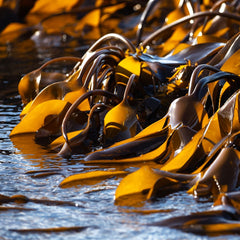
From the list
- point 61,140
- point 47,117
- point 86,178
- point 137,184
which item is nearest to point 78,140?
point 61,140

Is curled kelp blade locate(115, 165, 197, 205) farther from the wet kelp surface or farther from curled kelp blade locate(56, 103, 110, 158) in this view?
curled kelp blade locate(56, 103, 110, 158)

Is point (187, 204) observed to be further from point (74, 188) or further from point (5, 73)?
point (5, 73)

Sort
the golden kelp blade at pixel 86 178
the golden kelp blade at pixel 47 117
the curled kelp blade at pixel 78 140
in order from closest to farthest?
the golden kelp blade at pixel 86 178 < the curled kelp blade at pixel 78 140 < the golden kelp blade at pixel 47 117

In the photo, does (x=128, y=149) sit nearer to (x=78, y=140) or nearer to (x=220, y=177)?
(x=78, y=140)

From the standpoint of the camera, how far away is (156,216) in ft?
3.81

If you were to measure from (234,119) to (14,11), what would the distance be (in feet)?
10.8

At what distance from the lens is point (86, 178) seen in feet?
4.55

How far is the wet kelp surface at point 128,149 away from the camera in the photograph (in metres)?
1.15

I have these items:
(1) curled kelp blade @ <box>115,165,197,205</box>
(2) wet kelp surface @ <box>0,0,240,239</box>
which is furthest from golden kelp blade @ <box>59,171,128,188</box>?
(1) curled kelp blade @ <box>115,165,197,205</box>

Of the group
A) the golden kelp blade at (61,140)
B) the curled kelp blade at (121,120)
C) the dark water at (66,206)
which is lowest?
the dark water at (66,206)

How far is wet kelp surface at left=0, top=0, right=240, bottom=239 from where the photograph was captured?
1146mm

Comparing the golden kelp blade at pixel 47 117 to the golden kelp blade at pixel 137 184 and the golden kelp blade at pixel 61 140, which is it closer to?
the golden kelp blade at pixel 61 140

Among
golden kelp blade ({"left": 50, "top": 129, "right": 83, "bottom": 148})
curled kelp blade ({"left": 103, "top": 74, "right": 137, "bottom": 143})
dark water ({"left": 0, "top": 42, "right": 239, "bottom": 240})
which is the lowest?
dark water ({"left": 0, "top": 42, "right": 239, "bottom": 240})

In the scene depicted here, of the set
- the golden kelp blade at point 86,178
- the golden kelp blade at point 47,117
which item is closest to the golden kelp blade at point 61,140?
the golden kelp blade at point 47,117
